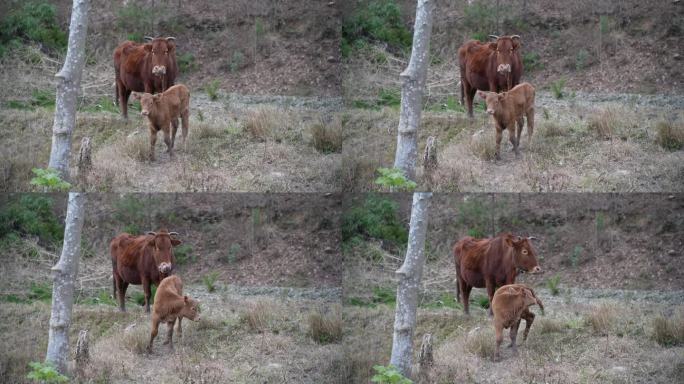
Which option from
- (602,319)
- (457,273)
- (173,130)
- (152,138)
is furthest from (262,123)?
(602,319)

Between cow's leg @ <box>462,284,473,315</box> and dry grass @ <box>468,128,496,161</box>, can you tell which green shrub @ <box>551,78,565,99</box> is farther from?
cow's leg @ <box>462,284,473,315</box>

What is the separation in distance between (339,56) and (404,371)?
2925mm

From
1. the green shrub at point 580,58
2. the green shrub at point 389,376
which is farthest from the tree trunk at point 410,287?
the green shrub at point 580,58

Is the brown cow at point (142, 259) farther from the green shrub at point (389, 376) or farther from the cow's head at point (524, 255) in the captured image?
the cow's head at point (524, 255)

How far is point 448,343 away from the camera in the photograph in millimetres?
9797

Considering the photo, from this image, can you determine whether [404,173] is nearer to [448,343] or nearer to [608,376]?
[448,343]

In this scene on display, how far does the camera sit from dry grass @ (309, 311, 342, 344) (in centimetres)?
1006

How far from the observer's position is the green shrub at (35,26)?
1005 centimetres

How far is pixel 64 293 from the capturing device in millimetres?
9766

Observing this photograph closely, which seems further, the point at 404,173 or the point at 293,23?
the point at 293,23

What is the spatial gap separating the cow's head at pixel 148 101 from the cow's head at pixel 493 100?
2.80 meters

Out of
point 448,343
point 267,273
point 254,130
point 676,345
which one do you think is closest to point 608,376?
point 676,345

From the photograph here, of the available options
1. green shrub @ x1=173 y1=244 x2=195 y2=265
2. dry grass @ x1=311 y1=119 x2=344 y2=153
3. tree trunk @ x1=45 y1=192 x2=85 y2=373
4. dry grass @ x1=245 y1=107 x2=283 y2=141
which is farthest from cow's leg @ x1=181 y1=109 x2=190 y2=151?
dry grass @ x1=311 y1=119 x2=344 y2=153

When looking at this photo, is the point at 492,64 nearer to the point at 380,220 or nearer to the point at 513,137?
the point at 513,137
